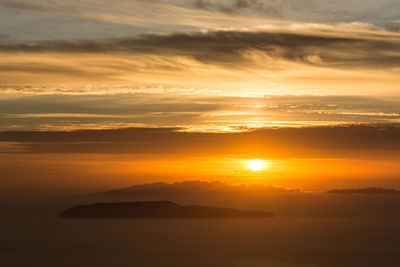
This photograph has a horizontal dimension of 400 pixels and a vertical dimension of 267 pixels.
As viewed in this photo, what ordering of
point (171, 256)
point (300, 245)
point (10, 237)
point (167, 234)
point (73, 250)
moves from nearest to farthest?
point (171, 256), point (73, 250), point (300, 245), point (10, 237), point (167, 234)

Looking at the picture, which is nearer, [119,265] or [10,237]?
[119,265]

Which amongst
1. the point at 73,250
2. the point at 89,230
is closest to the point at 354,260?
the point at 73,250

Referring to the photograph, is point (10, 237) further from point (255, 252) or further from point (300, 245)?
point (300, 245)

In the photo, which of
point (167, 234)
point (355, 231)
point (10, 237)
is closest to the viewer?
point (10, 237)

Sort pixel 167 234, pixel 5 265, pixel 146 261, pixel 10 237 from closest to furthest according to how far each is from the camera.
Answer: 1. pixel 5 265
2. pixel 146 261
3. pixel 10 237
4. pixel 167 234

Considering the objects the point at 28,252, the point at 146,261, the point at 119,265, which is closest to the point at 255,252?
the point at 146,261

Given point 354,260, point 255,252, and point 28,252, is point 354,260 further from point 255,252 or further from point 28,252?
point 28,252

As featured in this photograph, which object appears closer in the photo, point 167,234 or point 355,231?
point 167,234

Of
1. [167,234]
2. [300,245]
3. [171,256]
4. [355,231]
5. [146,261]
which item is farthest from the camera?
[355,231]
